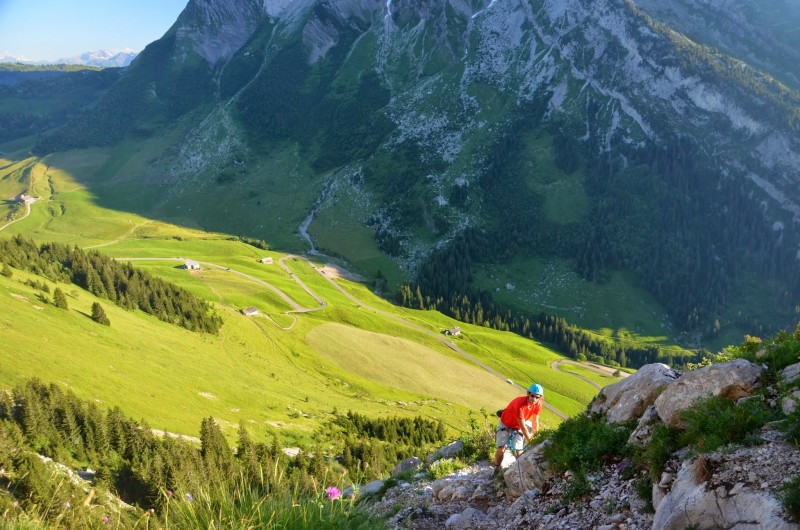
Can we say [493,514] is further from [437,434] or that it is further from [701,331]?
[701,331]

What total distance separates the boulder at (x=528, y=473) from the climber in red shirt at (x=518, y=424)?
1.60 m

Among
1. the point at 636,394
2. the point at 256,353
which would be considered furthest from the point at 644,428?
the point at 256,353

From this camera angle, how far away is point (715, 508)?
27.2ft

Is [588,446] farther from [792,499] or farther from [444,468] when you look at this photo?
[444,468]

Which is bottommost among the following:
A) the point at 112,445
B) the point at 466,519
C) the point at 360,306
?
the point at 360,306

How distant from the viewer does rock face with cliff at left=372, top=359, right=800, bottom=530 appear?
8.27m

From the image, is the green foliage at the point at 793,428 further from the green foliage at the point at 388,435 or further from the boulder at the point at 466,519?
the green foliage at the point at 388,435

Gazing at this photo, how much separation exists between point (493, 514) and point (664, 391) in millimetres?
6172

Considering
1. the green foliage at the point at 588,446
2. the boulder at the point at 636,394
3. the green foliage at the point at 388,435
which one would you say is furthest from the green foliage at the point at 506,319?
the green foliage at the point at 588,446

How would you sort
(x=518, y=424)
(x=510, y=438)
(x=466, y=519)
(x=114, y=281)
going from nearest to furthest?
(x=466, y=519)
(x=518, y=424)
(x=510, y=438)
(x=114, y=281)

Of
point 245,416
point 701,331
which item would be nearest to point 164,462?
point 245,416

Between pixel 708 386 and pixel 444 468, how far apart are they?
1097 cm

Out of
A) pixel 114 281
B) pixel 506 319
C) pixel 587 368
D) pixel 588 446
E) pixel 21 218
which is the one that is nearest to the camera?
pixel 588 446

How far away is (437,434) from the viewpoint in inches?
Result: 2625
